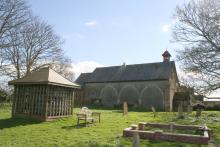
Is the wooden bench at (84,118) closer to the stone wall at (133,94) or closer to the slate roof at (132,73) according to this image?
the stone wall at (133,94)

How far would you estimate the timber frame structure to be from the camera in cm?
1559

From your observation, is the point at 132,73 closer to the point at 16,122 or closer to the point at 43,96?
the point at 43,96

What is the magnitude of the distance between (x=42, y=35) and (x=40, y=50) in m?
2.07

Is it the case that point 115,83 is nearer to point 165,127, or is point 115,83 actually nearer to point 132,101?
point 132,101

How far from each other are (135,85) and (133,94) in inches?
62.9

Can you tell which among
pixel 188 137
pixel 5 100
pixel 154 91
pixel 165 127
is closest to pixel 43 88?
pixel 165 127

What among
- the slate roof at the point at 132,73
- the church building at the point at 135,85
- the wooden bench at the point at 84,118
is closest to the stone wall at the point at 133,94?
the church building at the point at 135,85

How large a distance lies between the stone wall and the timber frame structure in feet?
75.1

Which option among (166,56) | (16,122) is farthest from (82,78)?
(16,122)

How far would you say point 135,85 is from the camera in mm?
40812

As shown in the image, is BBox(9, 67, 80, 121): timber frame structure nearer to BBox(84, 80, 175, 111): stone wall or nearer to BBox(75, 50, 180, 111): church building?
BBox(75, 50, 180, 111): church building

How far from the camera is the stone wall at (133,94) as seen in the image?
123 feet

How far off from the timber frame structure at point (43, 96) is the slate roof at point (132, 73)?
23210 millimetres

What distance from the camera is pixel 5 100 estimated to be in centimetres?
3428
